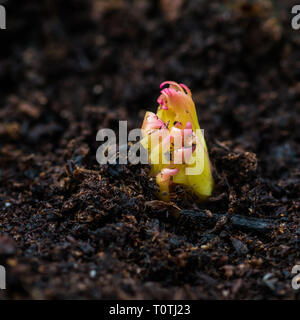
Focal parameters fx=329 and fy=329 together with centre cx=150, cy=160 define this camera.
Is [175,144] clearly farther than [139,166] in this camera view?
No

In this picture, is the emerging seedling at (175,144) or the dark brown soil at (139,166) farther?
the emerging seedling at (175,144)

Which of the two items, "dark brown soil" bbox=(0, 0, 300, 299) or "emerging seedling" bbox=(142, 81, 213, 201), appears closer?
"dark brown soil" bbox=(0, 0, 300, 299)

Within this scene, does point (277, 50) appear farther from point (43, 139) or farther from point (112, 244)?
point (112, 244)
